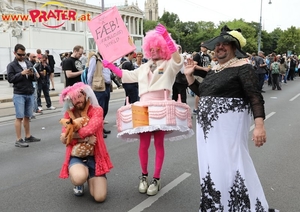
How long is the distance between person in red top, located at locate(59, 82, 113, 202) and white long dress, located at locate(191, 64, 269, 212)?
4.66 ft

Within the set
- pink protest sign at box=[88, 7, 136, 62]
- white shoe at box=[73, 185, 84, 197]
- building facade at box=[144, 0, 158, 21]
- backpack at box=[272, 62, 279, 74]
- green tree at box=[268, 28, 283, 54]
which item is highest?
building facade at box=[144, 0, 158, 21]

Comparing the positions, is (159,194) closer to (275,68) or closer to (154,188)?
(154,188)

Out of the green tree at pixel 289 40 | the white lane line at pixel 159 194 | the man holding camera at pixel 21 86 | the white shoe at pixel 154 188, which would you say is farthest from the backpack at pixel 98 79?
the green tree at pixel 289 40

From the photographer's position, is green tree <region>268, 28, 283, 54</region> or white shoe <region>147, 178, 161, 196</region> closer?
white shoe <region>147, 178, 161, 196</region>

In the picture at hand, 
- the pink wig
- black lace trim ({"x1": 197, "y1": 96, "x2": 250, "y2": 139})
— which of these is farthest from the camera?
black lace trim ({"x1": 197, "y1": 96, "x2": 250, "y2": 139})

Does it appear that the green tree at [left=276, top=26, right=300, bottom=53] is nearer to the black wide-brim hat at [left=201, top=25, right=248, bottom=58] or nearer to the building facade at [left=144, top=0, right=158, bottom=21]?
the building facade at [left=144, top=0, right=158, bottom=21]

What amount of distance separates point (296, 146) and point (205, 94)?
408 cm

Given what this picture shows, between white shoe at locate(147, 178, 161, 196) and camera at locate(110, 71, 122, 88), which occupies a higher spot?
camera at locate(110, 71, 122, 88)

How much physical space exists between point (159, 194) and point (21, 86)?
3809 mm

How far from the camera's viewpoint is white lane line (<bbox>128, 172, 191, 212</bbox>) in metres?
3.62

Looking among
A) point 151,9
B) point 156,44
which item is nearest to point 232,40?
point 156,44

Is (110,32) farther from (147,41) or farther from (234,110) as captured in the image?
(234,110)

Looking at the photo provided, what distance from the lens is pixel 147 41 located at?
3762 mm

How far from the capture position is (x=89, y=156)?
3.95 metres
